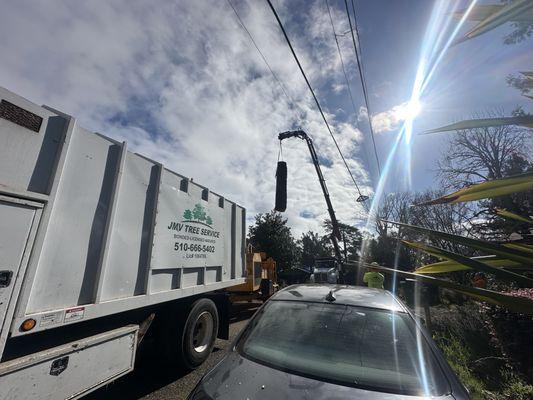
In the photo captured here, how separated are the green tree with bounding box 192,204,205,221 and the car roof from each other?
235 centimetres

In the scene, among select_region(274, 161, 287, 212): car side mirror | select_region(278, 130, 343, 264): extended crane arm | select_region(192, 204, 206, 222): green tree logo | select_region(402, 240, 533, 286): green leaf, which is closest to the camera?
select_region(402, 240, 533, 286): green leaf

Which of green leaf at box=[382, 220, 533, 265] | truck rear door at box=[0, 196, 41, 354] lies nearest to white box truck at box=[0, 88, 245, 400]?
truck rear door at box=[0, 196, 41, 354]

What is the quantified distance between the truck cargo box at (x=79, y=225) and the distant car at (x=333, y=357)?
170 centimetres

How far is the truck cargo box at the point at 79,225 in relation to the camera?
224cm

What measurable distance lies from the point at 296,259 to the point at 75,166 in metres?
25.6

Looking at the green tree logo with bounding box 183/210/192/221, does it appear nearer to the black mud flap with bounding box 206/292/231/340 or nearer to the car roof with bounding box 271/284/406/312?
the black mud flap with bounding box 206/292/231/340

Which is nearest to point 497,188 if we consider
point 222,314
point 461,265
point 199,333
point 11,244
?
point 461,265

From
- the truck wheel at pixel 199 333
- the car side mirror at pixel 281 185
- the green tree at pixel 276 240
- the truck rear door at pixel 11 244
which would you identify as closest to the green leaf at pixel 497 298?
the truck rear door at pixel 11 244

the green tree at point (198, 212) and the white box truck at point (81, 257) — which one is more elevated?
the green tree at point (198, 212)

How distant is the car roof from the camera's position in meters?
2.48

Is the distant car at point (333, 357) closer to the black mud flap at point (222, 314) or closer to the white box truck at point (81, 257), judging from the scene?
the white box truck at point (81, 257)

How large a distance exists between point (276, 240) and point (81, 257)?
77.5 feet

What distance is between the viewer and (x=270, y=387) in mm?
1549

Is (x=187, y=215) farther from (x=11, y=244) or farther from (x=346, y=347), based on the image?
(x=346, y=347)
